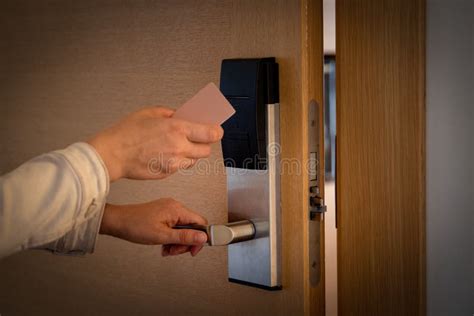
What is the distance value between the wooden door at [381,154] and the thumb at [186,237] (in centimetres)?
23

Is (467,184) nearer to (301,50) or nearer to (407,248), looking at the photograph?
(407,248)

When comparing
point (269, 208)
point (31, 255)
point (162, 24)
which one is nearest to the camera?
point (269, 208)

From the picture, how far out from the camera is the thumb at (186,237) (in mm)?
1157

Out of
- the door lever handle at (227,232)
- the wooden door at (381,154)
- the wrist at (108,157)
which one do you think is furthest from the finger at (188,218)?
the wrist at (108,157)

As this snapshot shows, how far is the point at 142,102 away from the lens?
1.41 m

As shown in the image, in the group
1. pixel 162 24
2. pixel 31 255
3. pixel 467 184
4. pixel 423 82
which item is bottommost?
pixel 31 255

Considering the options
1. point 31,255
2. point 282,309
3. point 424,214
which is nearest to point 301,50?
point 424,214

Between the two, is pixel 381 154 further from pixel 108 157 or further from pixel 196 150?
pixel 108 157

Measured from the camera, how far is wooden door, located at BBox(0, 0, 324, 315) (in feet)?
3.84

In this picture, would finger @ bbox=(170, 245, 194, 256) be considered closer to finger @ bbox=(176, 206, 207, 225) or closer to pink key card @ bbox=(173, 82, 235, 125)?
finger @ bbox=(176, 206, 207, 225)

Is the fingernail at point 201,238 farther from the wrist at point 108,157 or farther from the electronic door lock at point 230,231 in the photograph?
the wrist at point 108,157

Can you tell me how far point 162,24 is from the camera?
135cm

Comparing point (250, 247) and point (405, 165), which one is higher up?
point (405, 165)

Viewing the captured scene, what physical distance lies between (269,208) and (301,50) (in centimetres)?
26
